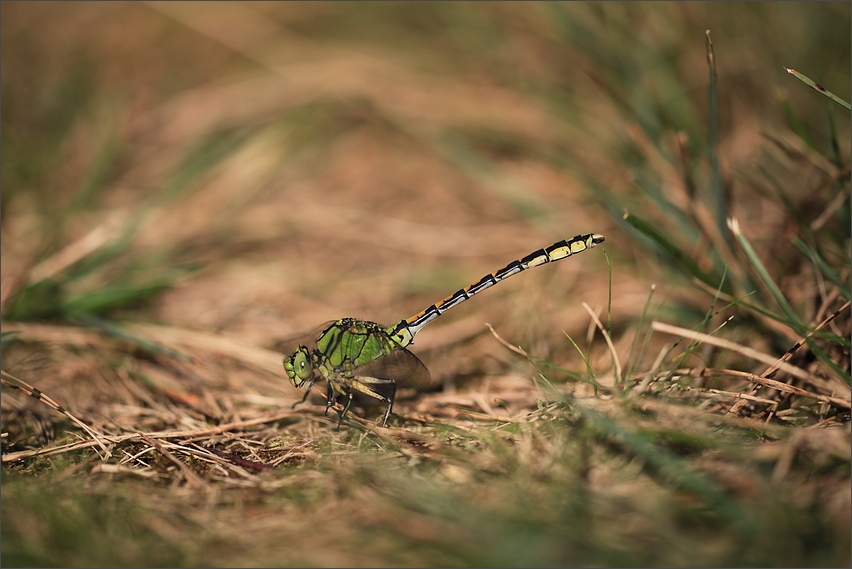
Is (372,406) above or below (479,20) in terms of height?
below

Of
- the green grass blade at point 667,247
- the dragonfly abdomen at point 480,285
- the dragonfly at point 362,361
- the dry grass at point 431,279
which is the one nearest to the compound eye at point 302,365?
the dragonfly at point 362,361

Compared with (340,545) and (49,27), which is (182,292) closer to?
(340,545)

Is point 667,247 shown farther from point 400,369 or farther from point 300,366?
point 300,366

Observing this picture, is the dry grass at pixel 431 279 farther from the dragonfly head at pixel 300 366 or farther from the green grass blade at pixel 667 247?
the dragonfly head at pixel 300 366

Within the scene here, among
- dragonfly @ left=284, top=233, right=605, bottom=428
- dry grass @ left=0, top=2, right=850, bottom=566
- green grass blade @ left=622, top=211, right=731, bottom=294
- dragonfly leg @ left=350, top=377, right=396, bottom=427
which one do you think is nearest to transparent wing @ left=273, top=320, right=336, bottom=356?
dragonfly @ left=284, top=233, right=605, bottom=428

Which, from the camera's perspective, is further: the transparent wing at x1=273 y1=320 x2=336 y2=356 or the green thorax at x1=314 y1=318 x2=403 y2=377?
the transparent wing at x1=273 y1=320 x2=336 y2=356

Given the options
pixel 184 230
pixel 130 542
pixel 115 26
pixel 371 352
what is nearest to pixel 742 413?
pixel 371 352

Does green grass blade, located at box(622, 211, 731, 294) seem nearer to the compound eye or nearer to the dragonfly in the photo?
the dragonfly
